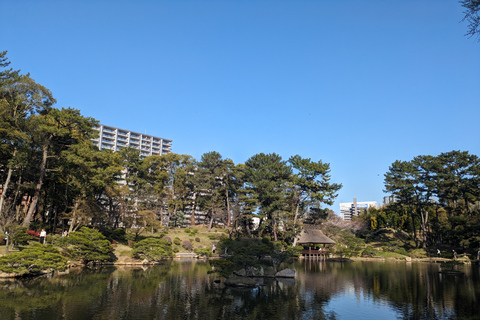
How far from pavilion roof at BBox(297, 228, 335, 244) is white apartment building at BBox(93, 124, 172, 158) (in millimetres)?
62249

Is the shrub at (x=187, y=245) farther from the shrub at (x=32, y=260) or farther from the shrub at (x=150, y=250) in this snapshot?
the shrub at (x=32, y=260)

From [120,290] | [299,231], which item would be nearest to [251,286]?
[120,290]

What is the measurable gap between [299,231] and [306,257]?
14.9ft

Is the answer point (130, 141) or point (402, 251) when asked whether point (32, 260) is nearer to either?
point (402, 251)

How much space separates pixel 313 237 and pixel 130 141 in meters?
76.7

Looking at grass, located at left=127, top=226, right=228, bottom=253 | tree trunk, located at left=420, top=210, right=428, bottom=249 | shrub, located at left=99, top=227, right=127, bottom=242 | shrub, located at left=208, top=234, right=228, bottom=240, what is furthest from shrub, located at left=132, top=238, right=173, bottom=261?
tree trunk, located at left=420, top=210, right=428, bottom=249

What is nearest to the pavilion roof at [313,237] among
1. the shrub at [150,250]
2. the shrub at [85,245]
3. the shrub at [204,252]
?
the shrub at [204,252]

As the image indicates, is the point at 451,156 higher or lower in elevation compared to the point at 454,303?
higher

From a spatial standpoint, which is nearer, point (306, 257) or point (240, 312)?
point (240, 312)

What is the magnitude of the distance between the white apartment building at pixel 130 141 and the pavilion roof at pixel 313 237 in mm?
62249

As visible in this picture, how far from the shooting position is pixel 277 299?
61.3 feet

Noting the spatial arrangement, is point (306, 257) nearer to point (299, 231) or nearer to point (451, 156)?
point (299, 231)

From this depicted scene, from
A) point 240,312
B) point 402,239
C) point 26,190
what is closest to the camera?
point 240,312

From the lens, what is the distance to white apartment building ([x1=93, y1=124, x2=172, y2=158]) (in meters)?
99.2
